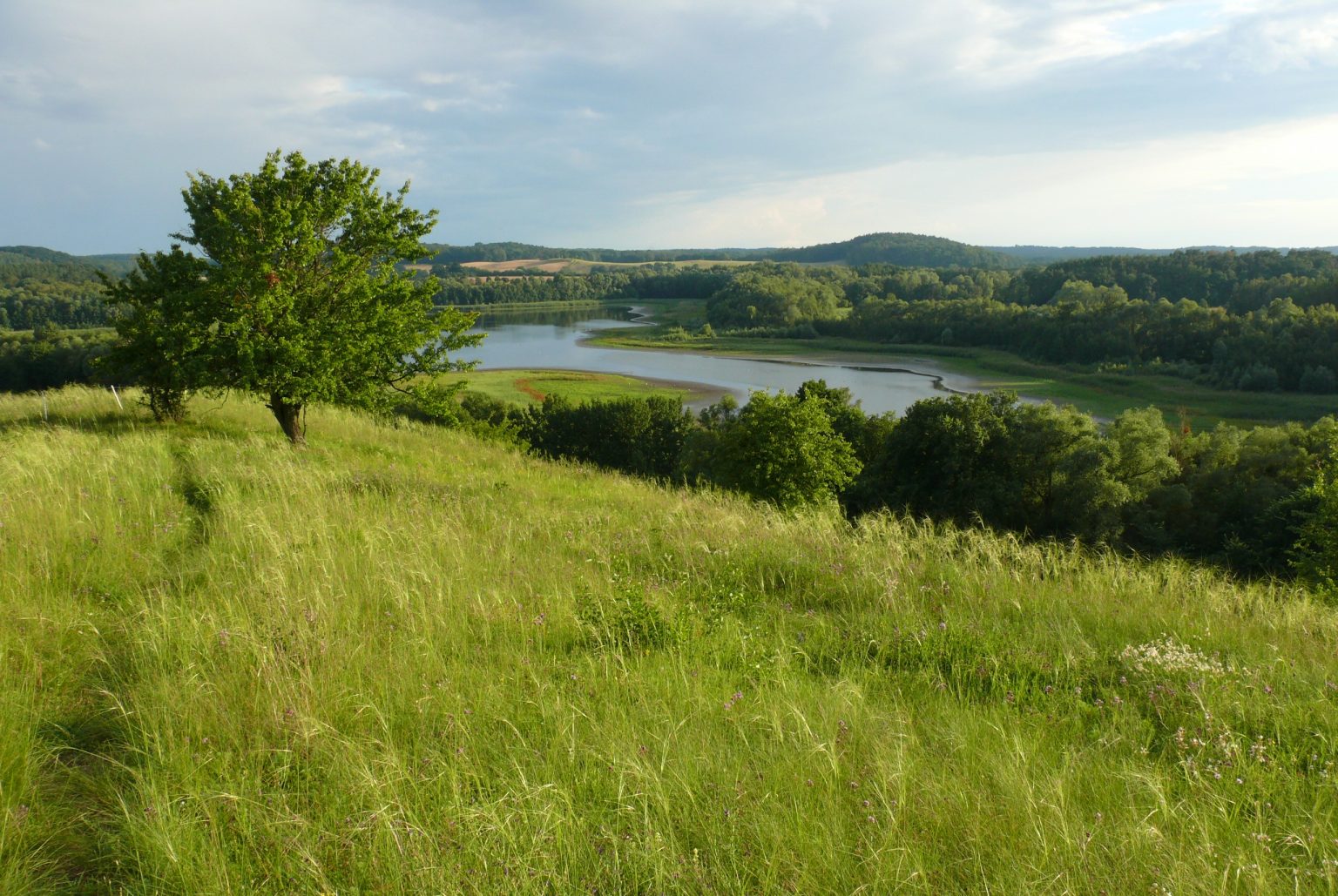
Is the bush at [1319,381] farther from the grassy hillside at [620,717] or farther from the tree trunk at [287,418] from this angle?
the tree trunk at [287,418]

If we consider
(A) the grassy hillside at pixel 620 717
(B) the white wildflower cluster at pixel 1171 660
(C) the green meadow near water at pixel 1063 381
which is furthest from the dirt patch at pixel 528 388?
(B) the white wildflower cluster at pixel 1171 660

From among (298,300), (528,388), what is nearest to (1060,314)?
(528,388)

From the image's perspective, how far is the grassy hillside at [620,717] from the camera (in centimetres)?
242

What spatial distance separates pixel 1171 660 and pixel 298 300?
13004 millimetres

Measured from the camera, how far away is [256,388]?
1204 cm

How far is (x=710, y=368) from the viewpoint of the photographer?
89188 millimetres

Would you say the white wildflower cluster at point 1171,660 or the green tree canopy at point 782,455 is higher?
the white wildflower cluster at point 1171,660

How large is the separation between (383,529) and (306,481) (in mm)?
2421

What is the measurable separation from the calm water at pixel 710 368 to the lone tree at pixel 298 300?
46.8 m

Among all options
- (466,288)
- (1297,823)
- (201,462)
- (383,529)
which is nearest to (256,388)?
(201,462)

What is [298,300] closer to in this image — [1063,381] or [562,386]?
[562,386]

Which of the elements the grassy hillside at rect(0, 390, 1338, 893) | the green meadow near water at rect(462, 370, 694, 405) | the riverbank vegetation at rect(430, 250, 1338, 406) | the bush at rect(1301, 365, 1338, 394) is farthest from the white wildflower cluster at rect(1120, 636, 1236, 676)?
the bush at rect(1301, 365, 1338, 394)

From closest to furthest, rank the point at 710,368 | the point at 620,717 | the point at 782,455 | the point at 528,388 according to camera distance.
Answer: the point at 620,717
the point at 782,455
the point at 528,388
the point at 710,368

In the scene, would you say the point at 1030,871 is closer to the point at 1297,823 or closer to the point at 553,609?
the point at 1297,823
